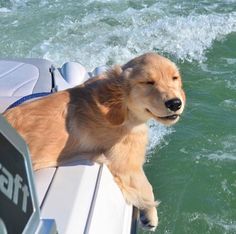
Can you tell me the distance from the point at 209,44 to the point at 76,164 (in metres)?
5.24

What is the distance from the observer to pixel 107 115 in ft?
8.75

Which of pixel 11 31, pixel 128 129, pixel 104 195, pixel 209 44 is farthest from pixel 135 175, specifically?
pixel 11 31

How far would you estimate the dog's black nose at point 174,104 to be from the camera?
2.48m

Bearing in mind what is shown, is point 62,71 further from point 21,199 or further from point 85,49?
point 85,49

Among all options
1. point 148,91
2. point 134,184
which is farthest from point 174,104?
point 134,184

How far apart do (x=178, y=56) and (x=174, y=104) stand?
15.4 feet

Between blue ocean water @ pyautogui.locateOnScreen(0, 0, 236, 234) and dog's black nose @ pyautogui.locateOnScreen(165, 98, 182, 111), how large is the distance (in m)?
1.55

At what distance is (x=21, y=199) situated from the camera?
1.26 meters

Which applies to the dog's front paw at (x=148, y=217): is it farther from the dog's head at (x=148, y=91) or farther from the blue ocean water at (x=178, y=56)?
the blue ocean water at (x=178, y=56)

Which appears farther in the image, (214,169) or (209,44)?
(209,44)

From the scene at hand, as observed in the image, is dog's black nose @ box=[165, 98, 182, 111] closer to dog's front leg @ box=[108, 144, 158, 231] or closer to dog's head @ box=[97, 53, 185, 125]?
dog's head @ box=[97, 53, 185, 125]

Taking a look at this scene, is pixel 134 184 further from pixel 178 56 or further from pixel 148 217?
pixel 178 56

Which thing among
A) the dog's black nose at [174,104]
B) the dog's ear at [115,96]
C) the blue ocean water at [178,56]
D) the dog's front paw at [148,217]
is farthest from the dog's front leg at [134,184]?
the blue ocean water at [178,56]

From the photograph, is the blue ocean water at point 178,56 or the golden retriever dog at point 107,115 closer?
the golden retriever dog at point 107,115
